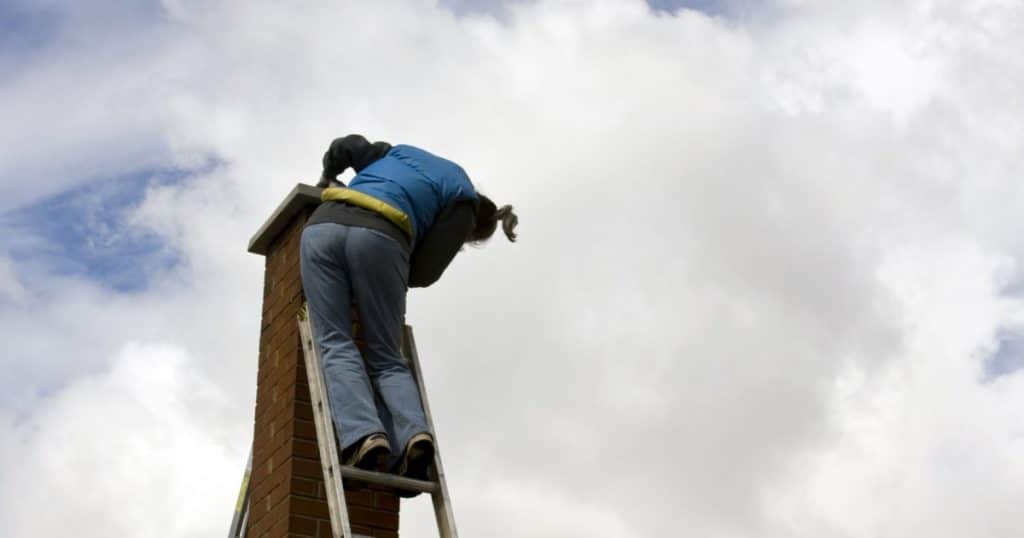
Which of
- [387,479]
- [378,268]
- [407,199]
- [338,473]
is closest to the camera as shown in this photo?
[338,473]

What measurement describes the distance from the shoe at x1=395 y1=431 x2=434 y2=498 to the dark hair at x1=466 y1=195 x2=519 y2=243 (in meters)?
1.11

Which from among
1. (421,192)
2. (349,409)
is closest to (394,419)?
(349,409)

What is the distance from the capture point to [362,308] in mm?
5230

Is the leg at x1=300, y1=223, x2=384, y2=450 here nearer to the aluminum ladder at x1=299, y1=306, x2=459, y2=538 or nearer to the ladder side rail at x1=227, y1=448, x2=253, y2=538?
the aluminum ladder at x1=299, y1=306, x2=459, y2=538

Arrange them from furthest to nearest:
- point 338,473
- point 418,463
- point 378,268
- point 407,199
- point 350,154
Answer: point 350,154, point 407,199, point 378,268, point 418,463, point 338,473

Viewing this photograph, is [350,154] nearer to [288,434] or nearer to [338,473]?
[288,434]

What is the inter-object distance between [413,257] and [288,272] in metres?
0.77

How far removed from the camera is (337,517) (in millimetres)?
4723

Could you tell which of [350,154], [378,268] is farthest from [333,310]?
[350,154]

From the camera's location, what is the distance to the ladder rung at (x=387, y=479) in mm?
4805

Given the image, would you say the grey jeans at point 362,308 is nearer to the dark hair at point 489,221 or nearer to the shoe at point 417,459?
the shoe at point 417,459

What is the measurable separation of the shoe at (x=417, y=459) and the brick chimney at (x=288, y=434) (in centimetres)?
37

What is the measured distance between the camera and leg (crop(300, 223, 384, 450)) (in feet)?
16.5

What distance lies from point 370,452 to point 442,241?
1115 millimetres
